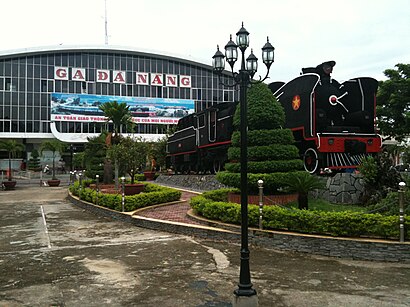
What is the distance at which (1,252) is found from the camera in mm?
8859

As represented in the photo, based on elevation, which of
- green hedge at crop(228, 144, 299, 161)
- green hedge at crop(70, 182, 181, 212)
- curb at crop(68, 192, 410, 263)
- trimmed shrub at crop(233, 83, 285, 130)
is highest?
trimmed shrub at crop(233, 83, 285, 130)

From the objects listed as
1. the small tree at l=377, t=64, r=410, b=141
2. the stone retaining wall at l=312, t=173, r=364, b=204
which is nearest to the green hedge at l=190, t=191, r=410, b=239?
the stone retaining wall at l=312, t=173, r=364, b=204

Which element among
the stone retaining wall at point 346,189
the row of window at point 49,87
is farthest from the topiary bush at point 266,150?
the row of window at point 49,87

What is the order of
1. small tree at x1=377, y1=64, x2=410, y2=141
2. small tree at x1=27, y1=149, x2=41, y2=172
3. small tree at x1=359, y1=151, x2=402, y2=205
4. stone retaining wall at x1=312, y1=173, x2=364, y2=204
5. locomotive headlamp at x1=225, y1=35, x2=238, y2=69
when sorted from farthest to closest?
small tree at x1=27, y1=149, x2=41, y2=172 < small tree at x1=377, y1=64, x2=410, y2=141 < stone retaining wall at x1=312, y1=173, x2=364, y2=204 < small tree at x1=359, y1=151, x2=402, y2=205 < locomotive headlamp at x1=225, y1=35, x2=238, y2=69

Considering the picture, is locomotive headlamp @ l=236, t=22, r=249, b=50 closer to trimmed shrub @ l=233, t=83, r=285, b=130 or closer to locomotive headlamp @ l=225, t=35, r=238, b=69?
locomotive headlamp @ l=225, t=35, r=238, b=69

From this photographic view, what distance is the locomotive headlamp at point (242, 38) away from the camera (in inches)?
243

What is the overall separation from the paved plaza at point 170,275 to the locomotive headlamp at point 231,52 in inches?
144

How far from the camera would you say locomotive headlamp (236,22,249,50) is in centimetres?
616

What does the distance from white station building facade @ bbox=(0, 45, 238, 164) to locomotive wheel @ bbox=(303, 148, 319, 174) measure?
4522 centimetres

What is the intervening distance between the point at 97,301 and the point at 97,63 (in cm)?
5980

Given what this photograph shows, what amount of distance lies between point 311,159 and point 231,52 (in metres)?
8.67

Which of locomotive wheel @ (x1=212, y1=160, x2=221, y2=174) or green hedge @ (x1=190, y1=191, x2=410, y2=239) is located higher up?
locomotive wheel @ (x1=212, y1=160, x2=221, y2=174)

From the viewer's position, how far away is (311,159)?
14.1m

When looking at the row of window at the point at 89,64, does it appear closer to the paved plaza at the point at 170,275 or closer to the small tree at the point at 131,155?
the small tree at the point at 131,155
